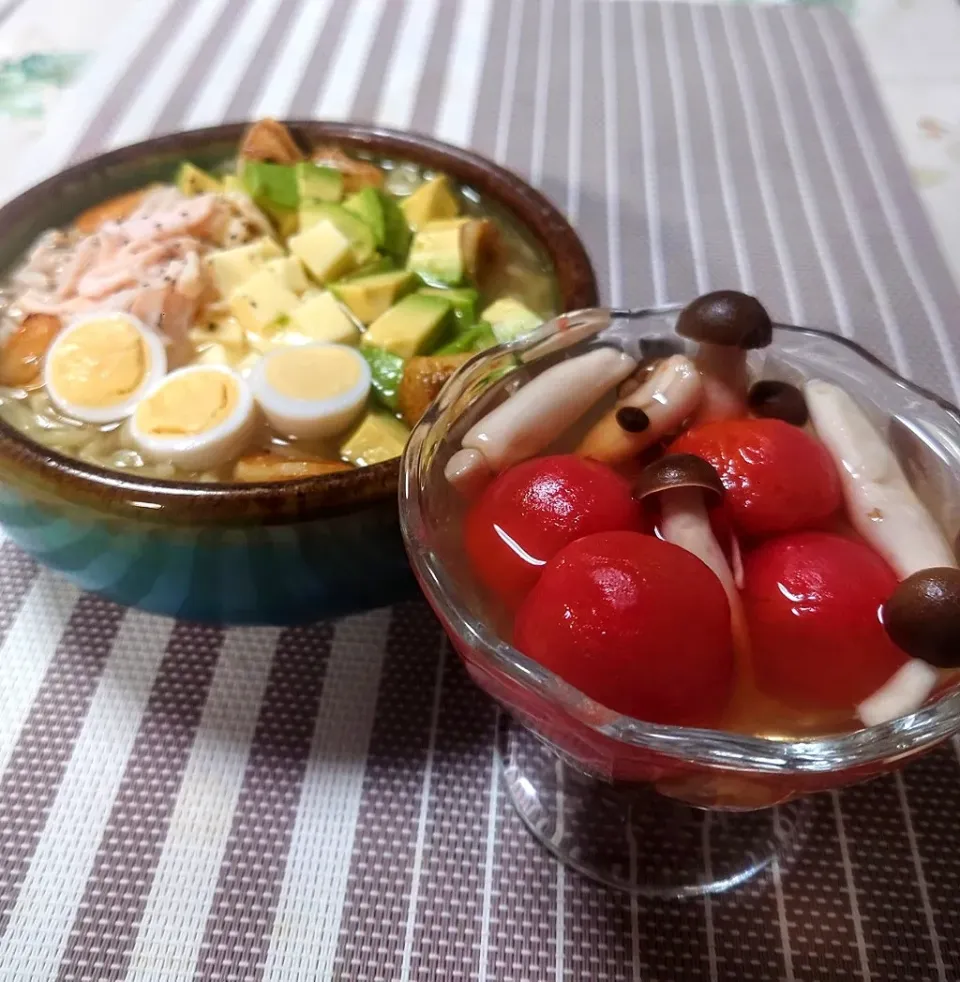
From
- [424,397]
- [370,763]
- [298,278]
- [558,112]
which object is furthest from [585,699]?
[558,112]

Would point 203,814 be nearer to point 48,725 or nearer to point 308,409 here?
point 48,725

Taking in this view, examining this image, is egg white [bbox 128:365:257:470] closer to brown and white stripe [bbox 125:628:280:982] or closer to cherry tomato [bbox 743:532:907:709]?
brown and white stripe [bbox 125:628:280:982]

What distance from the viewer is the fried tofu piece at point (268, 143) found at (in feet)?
3.29

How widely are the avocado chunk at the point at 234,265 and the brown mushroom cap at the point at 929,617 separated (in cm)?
72

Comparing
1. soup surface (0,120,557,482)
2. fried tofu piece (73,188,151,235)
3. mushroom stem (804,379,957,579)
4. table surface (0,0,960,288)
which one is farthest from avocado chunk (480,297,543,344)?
table surface (0,0,960,288)

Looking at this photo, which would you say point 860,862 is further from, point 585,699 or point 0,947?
point 0,947

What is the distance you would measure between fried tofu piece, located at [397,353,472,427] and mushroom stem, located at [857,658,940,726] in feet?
1.43

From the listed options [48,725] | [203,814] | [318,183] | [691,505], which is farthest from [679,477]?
[318,183]

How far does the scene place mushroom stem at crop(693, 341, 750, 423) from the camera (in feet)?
2.18

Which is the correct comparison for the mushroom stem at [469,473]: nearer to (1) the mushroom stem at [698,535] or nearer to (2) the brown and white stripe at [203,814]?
(1) the mushroom stem at [698,535]

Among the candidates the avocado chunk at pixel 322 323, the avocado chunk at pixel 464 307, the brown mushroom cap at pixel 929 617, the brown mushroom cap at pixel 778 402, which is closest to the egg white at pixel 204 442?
the avocado chunk at pixel 322 323

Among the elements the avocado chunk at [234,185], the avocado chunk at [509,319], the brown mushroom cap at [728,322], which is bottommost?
the avocado chunk at [509,319]

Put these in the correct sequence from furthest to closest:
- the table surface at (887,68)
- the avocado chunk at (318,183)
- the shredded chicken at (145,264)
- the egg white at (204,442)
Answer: the table surface at (887,68) < the avocado chunk at (318,183) < the shredded chicken at (145,264) < the egg white at (204,442)

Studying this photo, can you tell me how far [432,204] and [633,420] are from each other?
48 centimetres
